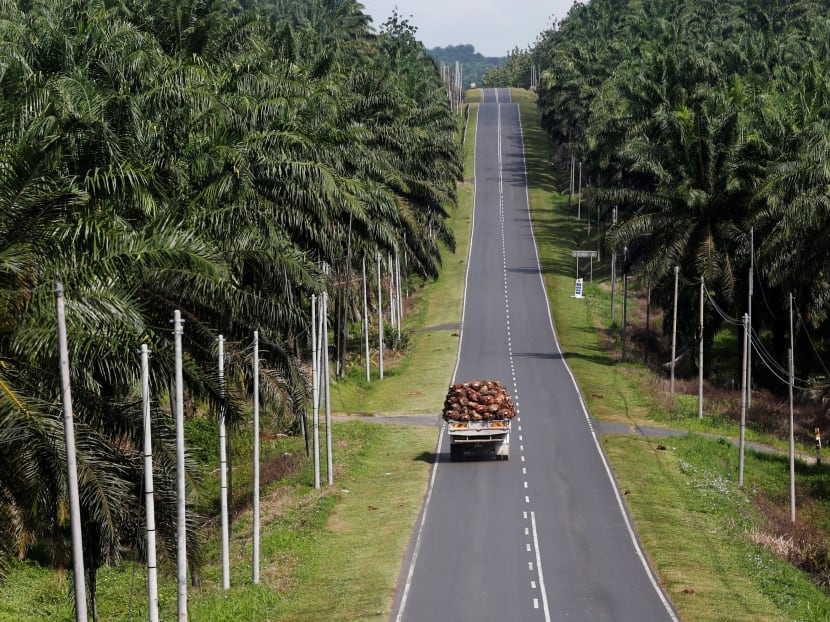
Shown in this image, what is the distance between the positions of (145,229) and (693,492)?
27.3 m

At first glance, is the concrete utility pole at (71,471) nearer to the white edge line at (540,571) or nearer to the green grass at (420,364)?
the white edge line at (540,571)

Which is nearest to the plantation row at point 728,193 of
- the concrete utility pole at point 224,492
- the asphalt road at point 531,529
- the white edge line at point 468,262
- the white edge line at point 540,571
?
the asphalt road at point 531,529

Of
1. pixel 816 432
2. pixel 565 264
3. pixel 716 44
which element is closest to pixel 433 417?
pixel 816 432

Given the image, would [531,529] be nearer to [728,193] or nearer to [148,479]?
[148,479]

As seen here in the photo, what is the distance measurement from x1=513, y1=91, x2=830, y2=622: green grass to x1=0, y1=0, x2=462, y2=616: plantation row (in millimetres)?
13074

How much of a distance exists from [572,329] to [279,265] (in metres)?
50.1

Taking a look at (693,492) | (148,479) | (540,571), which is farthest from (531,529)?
(148,479)

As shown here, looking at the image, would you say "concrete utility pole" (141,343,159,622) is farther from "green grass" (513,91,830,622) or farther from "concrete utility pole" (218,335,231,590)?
"green grass" (513,91,830,622)

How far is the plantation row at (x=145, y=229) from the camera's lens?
21.1 meters

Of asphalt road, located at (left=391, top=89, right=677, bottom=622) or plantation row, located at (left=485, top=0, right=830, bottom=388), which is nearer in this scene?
asphalt road, located at (left=391, top=89, right=677, bottom=622)

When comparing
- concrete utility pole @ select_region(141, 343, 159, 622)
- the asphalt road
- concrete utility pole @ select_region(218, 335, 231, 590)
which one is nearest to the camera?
concrete utility pole @ select_region(141, 343, 159, 622)

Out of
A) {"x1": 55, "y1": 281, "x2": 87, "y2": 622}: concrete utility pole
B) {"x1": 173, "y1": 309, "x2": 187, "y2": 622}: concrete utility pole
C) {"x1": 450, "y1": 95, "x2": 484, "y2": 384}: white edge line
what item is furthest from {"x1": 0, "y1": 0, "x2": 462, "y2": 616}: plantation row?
{"x1": 450, "y1": 95, "x2": 484, "y2": 384}: white edge line

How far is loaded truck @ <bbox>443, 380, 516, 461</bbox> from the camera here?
47.4m

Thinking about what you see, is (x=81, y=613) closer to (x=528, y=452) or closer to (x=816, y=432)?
(x=528, y=452)
